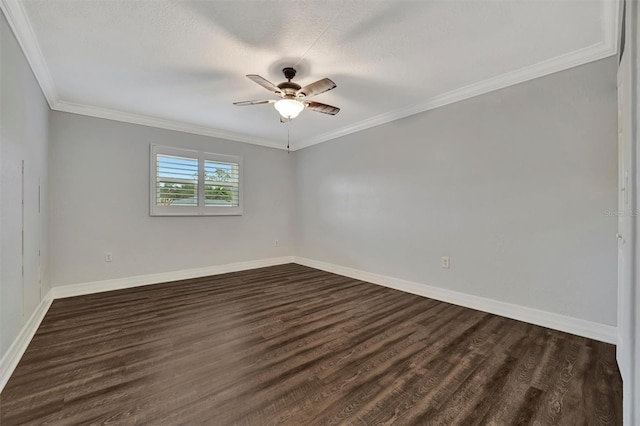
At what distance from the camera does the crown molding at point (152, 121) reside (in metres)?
3.45

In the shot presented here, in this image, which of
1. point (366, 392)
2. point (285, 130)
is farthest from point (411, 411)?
point (285, 130)

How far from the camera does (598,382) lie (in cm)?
172

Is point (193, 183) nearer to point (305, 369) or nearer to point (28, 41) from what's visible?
point (28, 41)

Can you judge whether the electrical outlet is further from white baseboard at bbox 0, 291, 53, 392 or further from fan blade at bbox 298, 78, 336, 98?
white baseboard at bbox 0, 291, 53, 392

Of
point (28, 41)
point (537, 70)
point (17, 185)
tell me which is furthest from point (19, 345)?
point (537, 70)

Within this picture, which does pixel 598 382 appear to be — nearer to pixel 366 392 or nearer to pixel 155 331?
pixel 366 392

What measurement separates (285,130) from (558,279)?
13.4ft

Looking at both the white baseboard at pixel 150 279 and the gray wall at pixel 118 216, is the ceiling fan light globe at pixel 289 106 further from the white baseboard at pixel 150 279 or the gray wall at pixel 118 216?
the white baseboard at pixel 150 279

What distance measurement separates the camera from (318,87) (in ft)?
7.91

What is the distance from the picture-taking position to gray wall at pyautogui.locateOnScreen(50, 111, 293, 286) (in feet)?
11.3

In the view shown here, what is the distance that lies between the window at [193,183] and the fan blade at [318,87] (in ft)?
8.66

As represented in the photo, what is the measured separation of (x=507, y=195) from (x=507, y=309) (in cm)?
119

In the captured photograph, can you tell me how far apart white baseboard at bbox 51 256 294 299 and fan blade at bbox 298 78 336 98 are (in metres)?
3.37

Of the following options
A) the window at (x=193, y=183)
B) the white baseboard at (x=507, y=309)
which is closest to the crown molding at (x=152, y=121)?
the window at (x=193, y=183)
